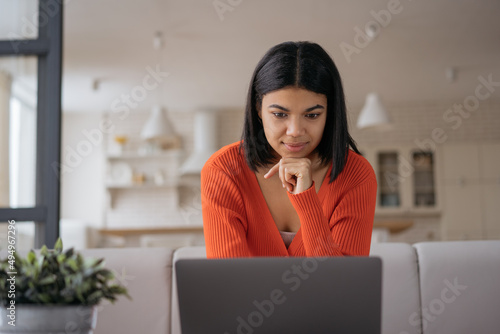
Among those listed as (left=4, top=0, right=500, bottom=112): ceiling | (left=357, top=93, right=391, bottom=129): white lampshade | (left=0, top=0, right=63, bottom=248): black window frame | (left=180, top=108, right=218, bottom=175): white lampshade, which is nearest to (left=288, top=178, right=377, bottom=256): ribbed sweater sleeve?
(left=0, top=0, right=63, bottom=248): black window frame

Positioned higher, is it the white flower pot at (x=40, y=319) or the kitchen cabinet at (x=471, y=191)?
the kitchen cabinet at (x=471, y=191)

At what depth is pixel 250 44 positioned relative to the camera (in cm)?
571

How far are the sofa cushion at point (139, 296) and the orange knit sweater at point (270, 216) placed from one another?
31cm

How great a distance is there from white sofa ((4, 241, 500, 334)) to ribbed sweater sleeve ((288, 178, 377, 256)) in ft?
0.89

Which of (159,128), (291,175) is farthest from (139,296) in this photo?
(159,128)

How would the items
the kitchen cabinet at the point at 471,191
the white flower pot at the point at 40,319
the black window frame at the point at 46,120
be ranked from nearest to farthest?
1. the white flower pot at the point at 40,319
2. the black window frame at the point at 46,120
3. the kitchen cabinet at the point at 471,191

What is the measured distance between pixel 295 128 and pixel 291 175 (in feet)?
0.42

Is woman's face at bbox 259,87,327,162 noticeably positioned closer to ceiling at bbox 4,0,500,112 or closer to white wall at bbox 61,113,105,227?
ceiling at bbox 4,0,500,112

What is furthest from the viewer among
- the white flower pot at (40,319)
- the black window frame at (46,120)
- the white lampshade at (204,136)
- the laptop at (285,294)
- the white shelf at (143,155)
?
the white shelf at (143,155)

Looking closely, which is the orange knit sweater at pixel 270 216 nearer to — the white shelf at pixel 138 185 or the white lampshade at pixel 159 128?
the white lampshade at pixel 159 128

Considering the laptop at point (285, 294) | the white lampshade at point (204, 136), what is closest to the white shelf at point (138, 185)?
the white lampshade at point (204, 136)

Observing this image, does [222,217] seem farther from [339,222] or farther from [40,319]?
[40,319]

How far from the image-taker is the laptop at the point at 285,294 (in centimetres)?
93

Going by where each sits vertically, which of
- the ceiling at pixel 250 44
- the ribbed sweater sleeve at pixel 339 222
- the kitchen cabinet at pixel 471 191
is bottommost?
the ribbed sweater sleeve at pixel 339 222
